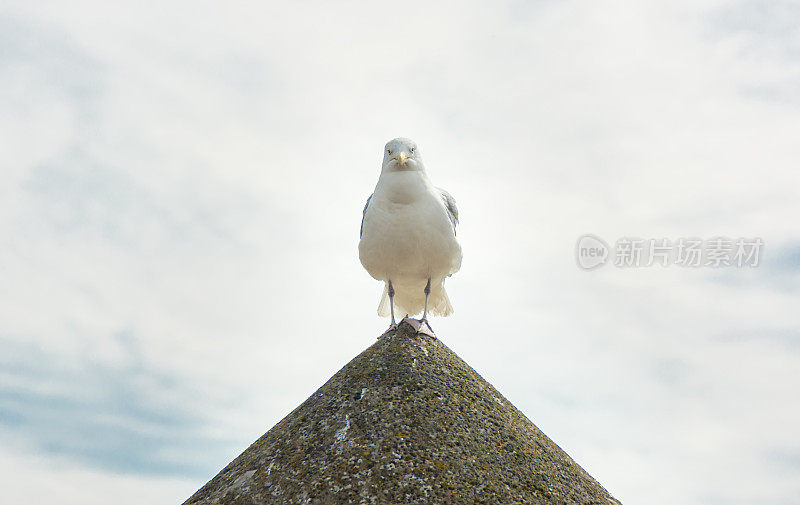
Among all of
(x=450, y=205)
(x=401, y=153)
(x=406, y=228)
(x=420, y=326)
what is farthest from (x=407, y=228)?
(x=420, y=326)

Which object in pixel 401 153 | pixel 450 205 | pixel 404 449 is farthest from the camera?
pixel 450 205

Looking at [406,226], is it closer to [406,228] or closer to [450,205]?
[406,228]

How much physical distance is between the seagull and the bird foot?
0.04 metres

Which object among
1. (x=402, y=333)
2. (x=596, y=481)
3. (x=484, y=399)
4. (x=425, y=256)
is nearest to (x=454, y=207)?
(x=425, y=256)

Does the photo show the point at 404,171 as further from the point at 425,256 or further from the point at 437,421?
the point at 437,421

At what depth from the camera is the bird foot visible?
12.9m

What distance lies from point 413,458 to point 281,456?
203cm

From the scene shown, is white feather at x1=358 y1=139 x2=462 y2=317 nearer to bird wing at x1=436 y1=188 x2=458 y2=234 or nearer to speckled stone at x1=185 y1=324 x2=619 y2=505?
bird wing at x1=436 y1=188 x2=458 y2=234

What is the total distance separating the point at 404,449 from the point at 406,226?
4331 millimetres

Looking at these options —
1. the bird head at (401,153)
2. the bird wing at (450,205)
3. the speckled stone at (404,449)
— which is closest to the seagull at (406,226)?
the bird head at (401,153)

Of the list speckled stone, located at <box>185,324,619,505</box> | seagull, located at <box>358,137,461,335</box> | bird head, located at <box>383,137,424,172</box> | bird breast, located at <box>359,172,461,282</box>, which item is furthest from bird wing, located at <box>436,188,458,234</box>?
speckled stone, located at <box>185,324,619,505</box>

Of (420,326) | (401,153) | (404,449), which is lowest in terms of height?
(404,449)

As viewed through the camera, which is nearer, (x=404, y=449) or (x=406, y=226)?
(x=404, y=449)

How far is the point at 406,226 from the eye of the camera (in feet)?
42.7
